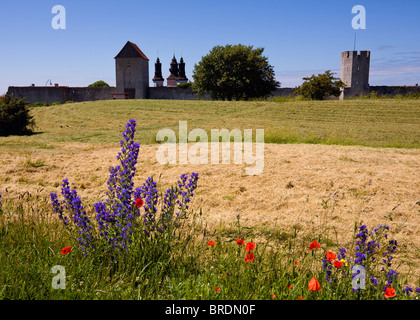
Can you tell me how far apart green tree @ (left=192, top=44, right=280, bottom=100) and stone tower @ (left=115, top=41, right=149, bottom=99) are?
904 centimetres

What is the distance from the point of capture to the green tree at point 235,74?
36.6 meters

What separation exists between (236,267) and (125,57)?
153ft

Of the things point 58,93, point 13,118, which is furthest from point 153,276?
point 58,93

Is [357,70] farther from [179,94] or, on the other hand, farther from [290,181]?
[290,181]

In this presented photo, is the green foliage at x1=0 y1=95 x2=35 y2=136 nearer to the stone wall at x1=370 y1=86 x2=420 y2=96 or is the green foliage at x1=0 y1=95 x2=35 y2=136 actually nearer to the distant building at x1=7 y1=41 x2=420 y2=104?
the distant building at x1=7 y1=41 x2=420 y2=104

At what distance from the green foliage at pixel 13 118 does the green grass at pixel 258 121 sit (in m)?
0.77

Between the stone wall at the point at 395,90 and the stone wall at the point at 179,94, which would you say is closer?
the stone wall at the point at 395,90

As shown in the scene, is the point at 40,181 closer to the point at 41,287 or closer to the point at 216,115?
the point at 41,287

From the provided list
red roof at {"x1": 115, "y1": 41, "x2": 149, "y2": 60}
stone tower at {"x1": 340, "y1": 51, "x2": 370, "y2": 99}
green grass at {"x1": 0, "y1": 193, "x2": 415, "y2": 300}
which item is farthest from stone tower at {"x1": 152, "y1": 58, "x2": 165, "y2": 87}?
green grass at {"x1": 0, "y1": 193, "x2": 415, "y2": 300}

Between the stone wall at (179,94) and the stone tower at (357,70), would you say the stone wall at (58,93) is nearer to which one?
the stone wall at (179,94)

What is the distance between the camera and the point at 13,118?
46.0ft

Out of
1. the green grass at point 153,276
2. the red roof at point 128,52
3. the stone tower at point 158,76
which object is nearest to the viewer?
the green grass at point 153,276

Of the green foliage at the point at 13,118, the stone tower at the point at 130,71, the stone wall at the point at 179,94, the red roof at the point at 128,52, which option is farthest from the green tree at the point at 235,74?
the green foliage at the point at 13,118

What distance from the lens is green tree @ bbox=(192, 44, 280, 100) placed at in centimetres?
3662
